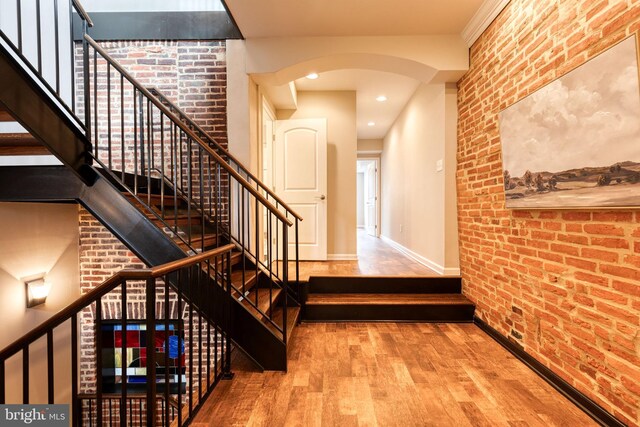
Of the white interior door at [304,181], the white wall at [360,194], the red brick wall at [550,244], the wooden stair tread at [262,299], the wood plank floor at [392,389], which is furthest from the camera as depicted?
the white wall at [360,194]

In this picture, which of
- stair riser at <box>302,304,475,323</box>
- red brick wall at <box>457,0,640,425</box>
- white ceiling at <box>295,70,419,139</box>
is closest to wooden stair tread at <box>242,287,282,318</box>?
stair riser at <box>302,304,475,323</box>

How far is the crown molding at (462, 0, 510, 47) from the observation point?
258cm

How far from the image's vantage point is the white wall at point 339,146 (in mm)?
4738

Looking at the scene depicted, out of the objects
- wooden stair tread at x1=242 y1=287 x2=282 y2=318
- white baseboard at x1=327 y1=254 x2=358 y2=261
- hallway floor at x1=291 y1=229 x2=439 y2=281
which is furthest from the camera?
white baseboard at x1=327 y1=254 x2=358 y2=261

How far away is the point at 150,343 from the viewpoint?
4.24 ft

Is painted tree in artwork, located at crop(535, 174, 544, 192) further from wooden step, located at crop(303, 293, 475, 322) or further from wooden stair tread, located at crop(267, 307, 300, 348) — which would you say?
wooden stair tread, located at crop(267, 307, 300, 348)

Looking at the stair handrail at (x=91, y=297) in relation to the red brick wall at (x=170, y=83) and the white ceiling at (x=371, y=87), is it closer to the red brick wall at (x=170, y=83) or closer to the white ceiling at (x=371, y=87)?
the red brick wall at (x=170, y=83)

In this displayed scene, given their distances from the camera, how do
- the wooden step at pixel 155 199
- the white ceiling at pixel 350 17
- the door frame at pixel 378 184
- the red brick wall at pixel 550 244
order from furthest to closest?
the door frame at pixel 378 184
the white ceiling at pixel 350 17
the wooden step at pixel 155 199
the red brick wall at pixel 550 244

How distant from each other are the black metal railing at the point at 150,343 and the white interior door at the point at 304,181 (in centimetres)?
182

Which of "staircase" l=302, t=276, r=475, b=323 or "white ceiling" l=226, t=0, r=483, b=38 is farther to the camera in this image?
"staircase" l=302, t=276, r=475, b=323

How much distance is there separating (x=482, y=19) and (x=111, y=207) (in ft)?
11.2

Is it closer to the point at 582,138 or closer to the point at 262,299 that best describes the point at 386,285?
the point at 262,299

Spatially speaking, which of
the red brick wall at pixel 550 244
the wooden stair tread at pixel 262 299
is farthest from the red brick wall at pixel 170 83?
the red brick wall at pixel 550 244

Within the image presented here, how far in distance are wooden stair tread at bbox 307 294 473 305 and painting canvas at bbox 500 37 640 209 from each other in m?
1.32
